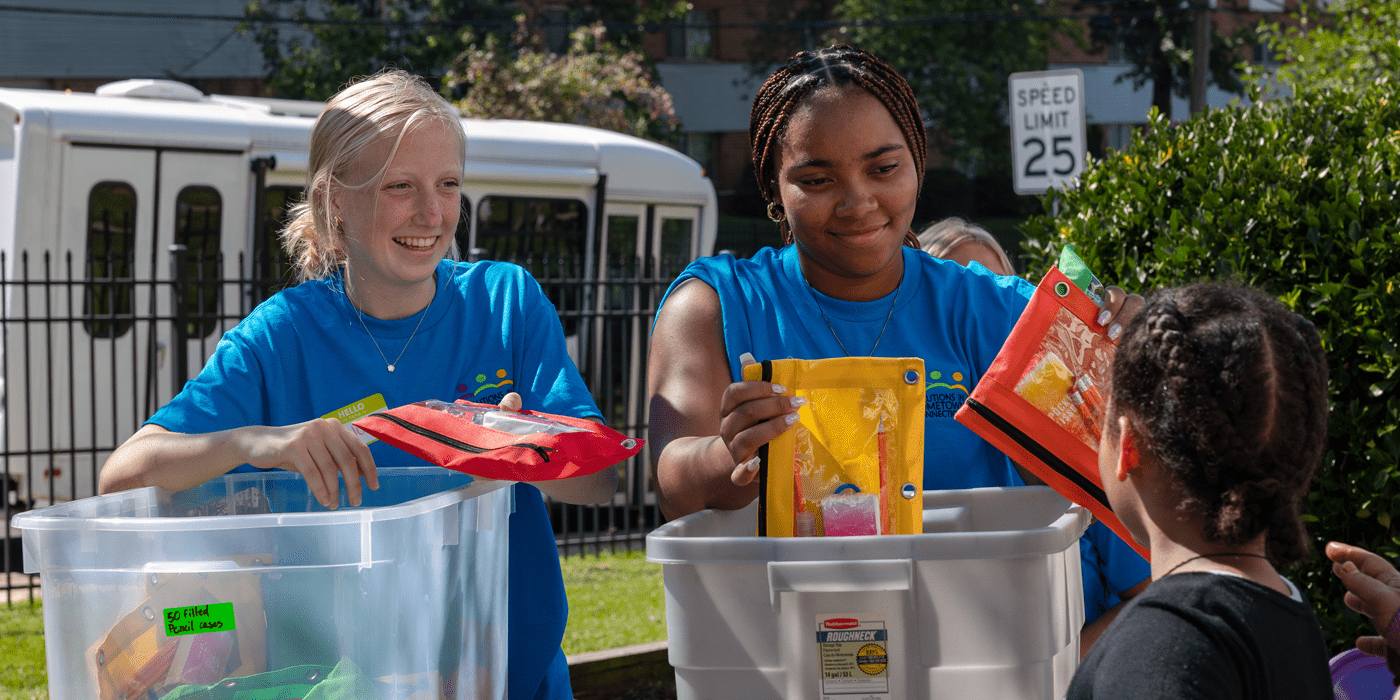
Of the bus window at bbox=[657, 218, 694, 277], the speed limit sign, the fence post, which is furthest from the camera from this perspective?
the bus window at bbox=[657, 218, 694, 277]

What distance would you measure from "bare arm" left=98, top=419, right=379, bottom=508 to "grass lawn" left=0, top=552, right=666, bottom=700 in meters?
3.78

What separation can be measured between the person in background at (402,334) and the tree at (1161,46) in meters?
30.0

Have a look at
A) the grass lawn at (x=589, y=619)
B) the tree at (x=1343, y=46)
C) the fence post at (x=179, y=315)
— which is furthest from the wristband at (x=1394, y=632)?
the tree at (x=1343, y=46)

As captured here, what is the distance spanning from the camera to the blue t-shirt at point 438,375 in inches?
79.5

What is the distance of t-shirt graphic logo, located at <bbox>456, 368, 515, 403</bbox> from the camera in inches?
81.4

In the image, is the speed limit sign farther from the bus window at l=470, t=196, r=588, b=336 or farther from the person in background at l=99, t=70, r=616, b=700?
the person in background at l=99, t=70, r=616, b=700

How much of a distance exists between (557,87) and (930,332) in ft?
57.8

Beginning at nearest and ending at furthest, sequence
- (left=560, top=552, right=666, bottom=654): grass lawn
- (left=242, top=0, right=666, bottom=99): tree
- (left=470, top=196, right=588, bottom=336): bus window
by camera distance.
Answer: (left=560, top=552, right=666, bottom=654): grass lawn < (left=470, top=196, right=588, bottom=336): bus window < (left=242, top=0, right=666, bottom=99): tree

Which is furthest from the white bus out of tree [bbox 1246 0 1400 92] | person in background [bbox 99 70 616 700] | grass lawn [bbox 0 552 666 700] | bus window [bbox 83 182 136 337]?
tree [bbox 1246 0 1400 92]

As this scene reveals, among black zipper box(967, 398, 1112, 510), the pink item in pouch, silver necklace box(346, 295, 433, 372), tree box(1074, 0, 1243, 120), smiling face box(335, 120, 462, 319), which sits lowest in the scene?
the pink item in pouch

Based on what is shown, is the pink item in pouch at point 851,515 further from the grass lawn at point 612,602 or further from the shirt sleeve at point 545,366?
the grass lawn at point 612,602

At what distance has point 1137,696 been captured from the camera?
1.25 m

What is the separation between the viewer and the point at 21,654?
5.79 meters

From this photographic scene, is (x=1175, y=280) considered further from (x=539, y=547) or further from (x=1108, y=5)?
(x=1108, y=5)
